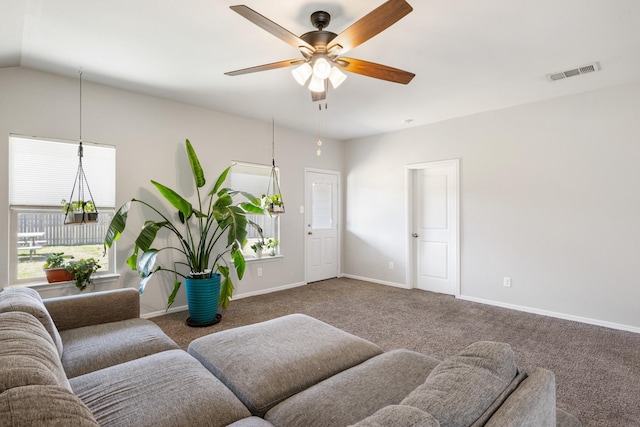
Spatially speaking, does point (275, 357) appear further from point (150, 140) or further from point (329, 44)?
point (150, 140)

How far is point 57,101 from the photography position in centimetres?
329

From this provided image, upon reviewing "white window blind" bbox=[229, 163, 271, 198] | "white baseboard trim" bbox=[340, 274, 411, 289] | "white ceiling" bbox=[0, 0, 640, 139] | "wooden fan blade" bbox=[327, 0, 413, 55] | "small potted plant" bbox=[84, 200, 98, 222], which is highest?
"white ceiling" bbox=[0, 0, 640, 139]

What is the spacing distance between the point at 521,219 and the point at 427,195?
4.62ft

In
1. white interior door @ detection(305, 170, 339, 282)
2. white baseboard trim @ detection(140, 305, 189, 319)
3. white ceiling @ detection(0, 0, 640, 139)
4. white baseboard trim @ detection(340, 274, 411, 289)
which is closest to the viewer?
white ceiling @ detection(0, 0, 640, 139)

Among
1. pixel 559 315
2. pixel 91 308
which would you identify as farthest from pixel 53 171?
pixel 559 315

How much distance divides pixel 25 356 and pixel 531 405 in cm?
162

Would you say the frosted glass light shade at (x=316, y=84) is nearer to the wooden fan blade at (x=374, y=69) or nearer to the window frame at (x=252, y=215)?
the wooden fan blade at (x=374, y=69)

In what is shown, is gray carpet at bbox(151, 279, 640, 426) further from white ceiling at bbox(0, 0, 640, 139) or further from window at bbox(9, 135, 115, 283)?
white ceiling at bbox(0, 0, 640, 139)

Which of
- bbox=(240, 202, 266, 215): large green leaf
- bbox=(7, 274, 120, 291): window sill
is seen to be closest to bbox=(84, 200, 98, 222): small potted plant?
bbox=(7, 274, 120, 291): window sill

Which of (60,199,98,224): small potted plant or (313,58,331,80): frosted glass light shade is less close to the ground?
(313,58,331,80): frosted glass light shade

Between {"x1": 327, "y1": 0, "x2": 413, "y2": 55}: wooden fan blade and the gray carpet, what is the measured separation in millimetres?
2645

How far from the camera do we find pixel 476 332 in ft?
11.4

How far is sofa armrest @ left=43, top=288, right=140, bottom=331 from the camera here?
226 cm

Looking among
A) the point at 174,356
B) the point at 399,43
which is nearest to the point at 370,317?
the point at 174,356
